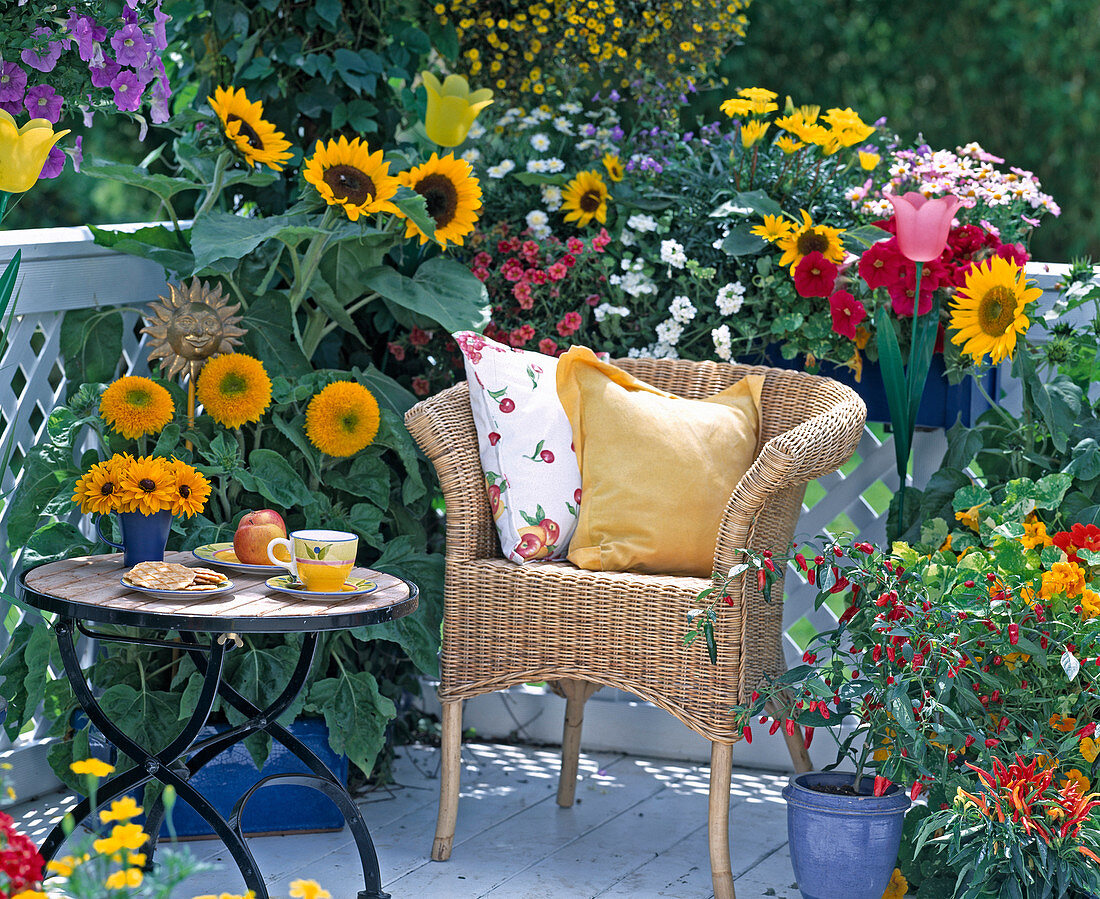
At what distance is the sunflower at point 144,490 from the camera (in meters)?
1.84

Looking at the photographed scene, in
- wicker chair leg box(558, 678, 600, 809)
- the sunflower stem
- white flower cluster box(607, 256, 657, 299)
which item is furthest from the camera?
white flower cluster box(607, 256, 657, 299)

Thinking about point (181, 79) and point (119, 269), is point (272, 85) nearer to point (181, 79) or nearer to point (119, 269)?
point (181, 79)

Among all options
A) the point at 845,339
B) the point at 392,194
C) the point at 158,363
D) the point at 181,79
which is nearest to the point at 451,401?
the point at 392,194

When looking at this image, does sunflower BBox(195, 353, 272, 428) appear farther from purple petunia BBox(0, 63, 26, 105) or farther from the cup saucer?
purple petunia BBox(0, 63, 26, 105)

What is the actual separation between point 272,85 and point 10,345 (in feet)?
2.50

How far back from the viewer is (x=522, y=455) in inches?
90.6

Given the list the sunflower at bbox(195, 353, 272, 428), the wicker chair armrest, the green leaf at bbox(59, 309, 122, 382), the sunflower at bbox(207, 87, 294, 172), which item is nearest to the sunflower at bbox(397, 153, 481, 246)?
the sunflower at bbox(207, 87, 294, 172)

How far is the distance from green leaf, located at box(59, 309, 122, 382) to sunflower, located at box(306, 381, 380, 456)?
423 millimetres

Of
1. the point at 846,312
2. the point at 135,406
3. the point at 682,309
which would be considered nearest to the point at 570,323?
the point at 682,309

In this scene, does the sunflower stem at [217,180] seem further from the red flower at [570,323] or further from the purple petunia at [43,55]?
the red flower at [570,323]

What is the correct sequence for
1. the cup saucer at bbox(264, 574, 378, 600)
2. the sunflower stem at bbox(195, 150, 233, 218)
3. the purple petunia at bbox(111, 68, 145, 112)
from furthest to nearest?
the sunflower stem at bbox(195, 150, 233, 218), the purple petunia at bbox(111, 68, 145, 112), the cup saucer at bbox(264, 574, 378, 600)

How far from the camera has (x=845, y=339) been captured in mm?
2520

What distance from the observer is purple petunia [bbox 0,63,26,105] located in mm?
1817

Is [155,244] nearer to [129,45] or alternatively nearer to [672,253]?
[129,45]
